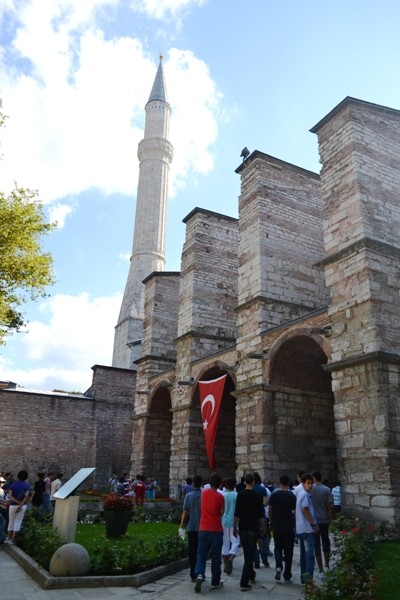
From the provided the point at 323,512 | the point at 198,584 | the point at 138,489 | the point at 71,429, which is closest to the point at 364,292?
the point at 323,512

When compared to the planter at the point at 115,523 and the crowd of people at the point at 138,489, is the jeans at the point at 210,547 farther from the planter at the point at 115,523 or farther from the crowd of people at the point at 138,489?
the crowd of people at the point at 138,489

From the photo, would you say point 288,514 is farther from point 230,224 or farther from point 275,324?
point 230,224

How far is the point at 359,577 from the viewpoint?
423cm

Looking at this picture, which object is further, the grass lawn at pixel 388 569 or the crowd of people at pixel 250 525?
the crowd of people at pixel 250 525

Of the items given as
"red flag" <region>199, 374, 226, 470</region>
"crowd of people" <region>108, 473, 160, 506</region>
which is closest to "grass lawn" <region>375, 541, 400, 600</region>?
"red flag" <region>199, 374, 226, 470</region>

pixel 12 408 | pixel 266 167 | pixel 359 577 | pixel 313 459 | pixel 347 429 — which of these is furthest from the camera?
pixel 12 408

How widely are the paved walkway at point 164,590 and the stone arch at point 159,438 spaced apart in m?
12.7

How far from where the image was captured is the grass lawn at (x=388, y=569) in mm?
4725

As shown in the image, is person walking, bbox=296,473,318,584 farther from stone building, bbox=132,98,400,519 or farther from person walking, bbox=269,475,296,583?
stone building, bbox=132,98,400,519

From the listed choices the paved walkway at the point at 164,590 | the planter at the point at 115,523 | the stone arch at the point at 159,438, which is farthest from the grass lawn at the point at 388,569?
the stone arch at the point at 159,438

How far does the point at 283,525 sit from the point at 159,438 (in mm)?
14119

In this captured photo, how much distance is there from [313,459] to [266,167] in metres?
8.75

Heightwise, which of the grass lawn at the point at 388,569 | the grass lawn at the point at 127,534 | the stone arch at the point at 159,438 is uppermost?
the stone arch at the point at 159,438

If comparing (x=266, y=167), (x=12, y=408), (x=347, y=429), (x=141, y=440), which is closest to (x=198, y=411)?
(x=141, y=440)
